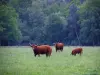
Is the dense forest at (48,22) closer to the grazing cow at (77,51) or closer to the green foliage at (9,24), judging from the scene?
the green foliage at (9,24)

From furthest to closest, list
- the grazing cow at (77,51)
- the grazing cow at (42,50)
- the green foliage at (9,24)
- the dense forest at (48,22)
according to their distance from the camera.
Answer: the grazing cow at (77,51) < the grazing cow at (42,50) < the dense forest at (48,22) < the green foliage at (9,24)

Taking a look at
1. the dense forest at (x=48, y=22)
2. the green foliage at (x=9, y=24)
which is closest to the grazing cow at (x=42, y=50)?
the dense forest at (x=48, y=22)

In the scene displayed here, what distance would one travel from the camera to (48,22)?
11.4 metres

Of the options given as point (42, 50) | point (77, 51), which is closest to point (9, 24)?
point (42, 50)

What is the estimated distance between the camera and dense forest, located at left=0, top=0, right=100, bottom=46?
381 inches

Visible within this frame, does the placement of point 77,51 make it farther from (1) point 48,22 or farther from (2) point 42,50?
(1) point 48,22

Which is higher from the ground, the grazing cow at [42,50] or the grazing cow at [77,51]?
the grazing cow at [42,50]

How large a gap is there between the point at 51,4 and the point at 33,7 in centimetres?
65

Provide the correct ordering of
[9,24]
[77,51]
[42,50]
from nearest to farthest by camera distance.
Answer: [9,24] → [42,50] → [77,51]

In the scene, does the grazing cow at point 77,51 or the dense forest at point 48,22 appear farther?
the grazing cow at point 77,51

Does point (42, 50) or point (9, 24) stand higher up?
point (9, 24)

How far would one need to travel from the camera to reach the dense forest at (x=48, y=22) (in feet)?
31.8

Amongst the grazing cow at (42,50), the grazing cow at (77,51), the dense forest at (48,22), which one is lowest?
the grazing cow at (77,51)

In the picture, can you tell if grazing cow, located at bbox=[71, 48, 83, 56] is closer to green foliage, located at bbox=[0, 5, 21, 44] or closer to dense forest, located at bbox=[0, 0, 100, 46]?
dense forest, located at bbox=[0, 0, 100, 46]
